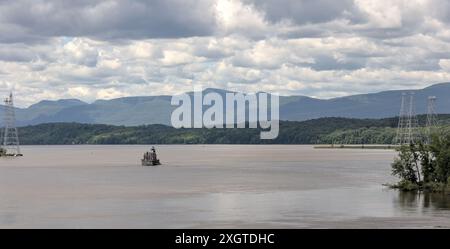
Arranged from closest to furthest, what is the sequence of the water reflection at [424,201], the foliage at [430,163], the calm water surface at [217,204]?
the calm water surface at [217,204], the water reflection at [424,201], the foliage at [430,163]

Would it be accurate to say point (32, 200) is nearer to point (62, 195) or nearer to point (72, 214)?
point (62, 195)

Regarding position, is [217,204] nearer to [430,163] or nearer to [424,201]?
[424,201]

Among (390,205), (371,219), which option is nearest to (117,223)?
(371,219)

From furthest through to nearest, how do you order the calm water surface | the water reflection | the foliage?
1. the foliage
2. the water reflection
3. the calm water surface

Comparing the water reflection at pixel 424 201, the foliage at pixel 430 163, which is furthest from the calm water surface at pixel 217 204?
the foliage at pixel 430 163

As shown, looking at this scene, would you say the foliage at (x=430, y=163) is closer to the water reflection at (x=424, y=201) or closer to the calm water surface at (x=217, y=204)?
the water reflection at (x=424, y=201)

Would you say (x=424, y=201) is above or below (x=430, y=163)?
below

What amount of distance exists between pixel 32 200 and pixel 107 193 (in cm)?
1338

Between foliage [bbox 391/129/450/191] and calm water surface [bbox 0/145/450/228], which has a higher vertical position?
foliage [bbox 391/129/450/191]

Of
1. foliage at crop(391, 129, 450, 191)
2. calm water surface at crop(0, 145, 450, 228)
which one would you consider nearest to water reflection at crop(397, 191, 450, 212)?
calm water surface at crop(0, 145, 450, 228)

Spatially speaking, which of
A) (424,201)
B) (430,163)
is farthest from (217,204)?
(430,163)

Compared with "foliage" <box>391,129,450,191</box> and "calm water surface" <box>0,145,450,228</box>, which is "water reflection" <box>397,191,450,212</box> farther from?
"foliage" <box>391,129,450,191</box>

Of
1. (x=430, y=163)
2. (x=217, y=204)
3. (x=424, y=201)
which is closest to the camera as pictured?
(x=424, y=201)
